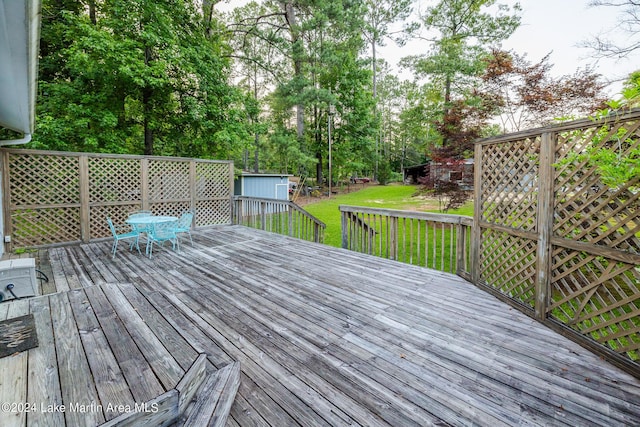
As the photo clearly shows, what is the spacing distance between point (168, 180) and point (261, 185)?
716cm

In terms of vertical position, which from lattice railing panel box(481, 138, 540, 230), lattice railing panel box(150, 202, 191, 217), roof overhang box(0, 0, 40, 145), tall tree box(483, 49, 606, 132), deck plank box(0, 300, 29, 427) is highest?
tall tree box(483, 49, 606, 132)

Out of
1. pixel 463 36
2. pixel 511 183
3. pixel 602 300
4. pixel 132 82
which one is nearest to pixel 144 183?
pixel 132 82

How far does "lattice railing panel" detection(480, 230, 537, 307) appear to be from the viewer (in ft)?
9.80

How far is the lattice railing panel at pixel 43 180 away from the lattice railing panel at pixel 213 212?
8.45ft

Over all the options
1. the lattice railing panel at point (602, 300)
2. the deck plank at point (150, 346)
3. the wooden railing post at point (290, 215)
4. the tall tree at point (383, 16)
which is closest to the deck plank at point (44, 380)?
the deck plank at point (150, 346)

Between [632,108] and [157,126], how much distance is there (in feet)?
35.2

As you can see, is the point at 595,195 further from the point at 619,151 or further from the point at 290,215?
the point at 290,215

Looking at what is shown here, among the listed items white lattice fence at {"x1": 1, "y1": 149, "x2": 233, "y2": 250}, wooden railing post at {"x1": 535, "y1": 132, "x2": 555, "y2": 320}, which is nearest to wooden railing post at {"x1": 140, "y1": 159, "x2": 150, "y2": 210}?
white lattice fence at {"x1": 1, "y1": 149, "x2": 233, "y2": 250}

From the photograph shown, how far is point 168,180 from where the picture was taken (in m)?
7.16

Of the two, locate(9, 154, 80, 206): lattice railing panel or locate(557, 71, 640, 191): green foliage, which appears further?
locate(9, 154, 80, 206): lattice railing panel

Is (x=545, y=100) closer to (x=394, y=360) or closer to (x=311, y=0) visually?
(x=394, y=360)

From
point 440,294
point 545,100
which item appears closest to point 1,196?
point 440,294

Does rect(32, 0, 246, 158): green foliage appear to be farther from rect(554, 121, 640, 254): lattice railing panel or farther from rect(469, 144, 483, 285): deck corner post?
rect(554, 121, 640, 254): lattice railing panel

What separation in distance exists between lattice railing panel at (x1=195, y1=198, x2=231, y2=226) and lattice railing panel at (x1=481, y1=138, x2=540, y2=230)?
6.70m
